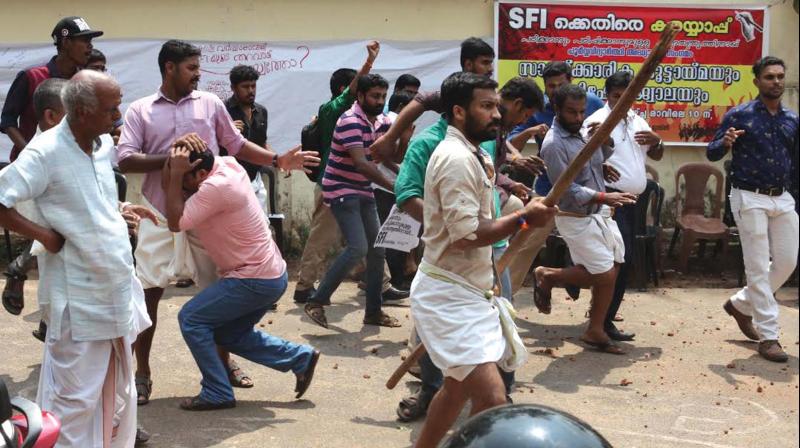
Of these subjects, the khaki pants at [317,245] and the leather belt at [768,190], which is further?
the khaki pants at [317,245]

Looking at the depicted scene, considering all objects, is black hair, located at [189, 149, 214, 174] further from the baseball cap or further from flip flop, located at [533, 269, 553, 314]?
flip flop, located at [533, 269, 553, 314]

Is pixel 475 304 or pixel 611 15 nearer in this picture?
pixel 475 304

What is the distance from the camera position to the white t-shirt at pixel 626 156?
8172mm

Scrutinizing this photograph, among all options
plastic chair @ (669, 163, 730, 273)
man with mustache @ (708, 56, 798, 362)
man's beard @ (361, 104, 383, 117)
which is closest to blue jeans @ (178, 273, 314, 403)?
man's beard @ (361, 104, 383, 117)

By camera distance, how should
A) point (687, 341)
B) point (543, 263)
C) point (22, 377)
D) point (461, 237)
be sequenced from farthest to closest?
point (543, 263) < point (687, 341) < point (22, 377) < point (461, 237)

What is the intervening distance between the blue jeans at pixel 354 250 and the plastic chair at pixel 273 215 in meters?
2.06

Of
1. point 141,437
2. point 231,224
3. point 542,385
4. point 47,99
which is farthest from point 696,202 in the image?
point 47,99

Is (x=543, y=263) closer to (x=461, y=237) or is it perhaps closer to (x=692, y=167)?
(x=692, y=167)

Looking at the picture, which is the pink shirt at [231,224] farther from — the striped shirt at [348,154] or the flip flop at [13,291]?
the striped shirt at [348,154]

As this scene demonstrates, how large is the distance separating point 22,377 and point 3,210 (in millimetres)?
2594

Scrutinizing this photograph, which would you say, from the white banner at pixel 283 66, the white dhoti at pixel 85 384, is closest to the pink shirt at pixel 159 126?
the white dhoti at pixel 85 384

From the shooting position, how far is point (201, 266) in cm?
633

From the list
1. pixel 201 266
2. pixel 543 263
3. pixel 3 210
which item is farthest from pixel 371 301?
pixel 3 210

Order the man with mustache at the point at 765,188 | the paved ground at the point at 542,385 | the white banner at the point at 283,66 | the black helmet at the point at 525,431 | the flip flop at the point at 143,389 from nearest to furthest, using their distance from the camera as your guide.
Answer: the black helmet at the point at 525,431 < the paved ground at the point at 542,385 < the flip flop at the point at 143,389 < the man with mustache at the point at 765,188 < the white banner at the point at 283,66
